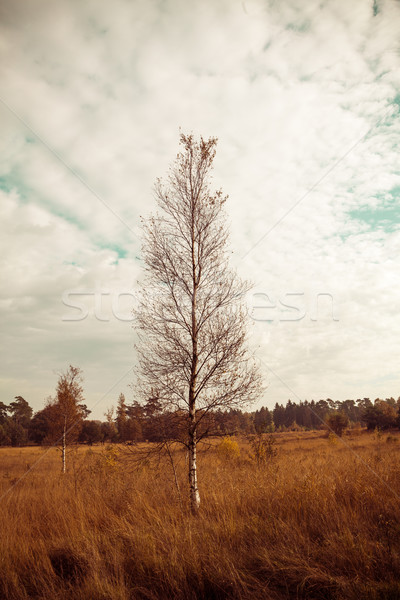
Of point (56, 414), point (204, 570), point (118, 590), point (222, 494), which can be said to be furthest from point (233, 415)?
point (56, 414)

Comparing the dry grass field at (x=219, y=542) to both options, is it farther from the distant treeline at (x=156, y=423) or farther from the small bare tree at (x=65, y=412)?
the small bare tree at (x=65, y=412)

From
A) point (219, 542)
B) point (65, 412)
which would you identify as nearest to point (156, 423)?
point (219, 542)

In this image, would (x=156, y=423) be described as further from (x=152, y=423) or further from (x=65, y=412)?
(x=65, y=412)

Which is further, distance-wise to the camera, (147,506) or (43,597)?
(147,506)

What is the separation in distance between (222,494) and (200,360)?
9.36 ft

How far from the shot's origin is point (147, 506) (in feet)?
21.1

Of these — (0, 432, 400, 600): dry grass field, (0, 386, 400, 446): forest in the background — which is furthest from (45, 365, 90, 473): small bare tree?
(0, 432, 400, 600): dry grass field

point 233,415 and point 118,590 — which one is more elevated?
point 233,415

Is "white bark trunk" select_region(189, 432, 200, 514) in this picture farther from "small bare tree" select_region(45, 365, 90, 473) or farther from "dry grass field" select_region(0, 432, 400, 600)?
"small bare tree" select_region(45, 365, 90, 473)

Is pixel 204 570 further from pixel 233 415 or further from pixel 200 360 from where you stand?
pixel 200 360

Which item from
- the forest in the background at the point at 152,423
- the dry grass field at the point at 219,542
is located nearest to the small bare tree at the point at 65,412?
the forest in the background at the point at 152,423

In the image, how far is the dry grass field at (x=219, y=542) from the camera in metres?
3.75

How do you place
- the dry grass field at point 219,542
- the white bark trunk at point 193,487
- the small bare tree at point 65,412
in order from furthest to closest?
the small bare tree at point 65,412
the white bark trunk at point 193,487
the dry grass field at point 219,542

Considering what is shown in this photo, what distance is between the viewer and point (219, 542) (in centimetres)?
473
